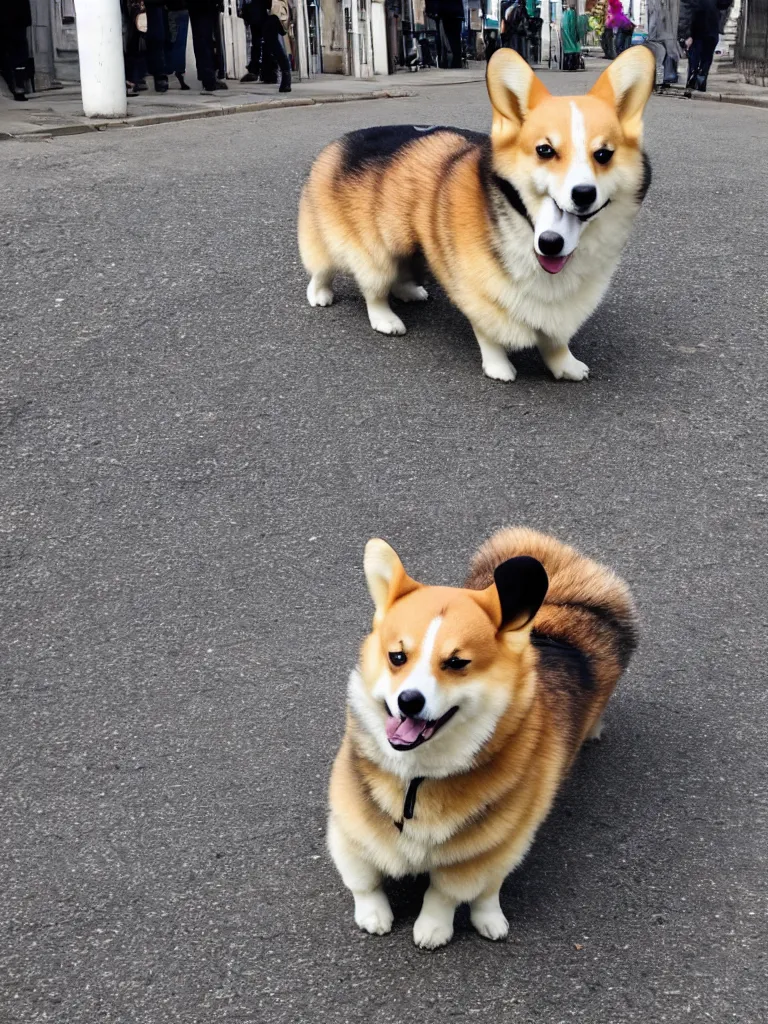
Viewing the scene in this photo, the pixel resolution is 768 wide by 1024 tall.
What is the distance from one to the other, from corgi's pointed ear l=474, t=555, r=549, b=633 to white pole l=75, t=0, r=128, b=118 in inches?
380

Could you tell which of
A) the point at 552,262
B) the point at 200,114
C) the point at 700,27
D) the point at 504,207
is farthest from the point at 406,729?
the point at 700,27

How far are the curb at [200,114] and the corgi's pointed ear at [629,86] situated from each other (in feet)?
21.9

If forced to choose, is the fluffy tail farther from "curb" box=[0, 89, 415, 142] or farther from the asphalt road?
"curb" box=[0, 89, 415, 142]

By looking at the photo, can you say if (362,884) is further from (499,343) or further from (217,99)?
(217,99)

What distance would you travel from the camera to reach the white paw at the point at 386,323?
21.5 feet

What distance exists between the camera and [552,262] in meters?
5.45

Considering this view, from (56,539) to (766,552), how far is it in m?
2.58

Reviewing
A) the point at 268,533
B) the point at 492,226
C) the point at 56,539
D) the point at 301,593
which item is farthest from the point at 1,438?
the point at 492,226

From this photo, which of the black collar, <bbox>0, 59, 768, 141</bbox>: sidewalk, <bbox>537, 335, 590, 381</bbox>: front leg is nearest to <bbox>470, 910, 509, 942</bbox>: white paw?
the black collar

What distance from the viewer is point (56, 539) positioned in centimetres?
491

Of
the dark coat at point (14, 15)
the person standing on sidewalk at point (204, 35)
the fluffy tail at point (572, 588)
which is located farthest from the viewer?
the person standing on sidewalk at point (204, 35)

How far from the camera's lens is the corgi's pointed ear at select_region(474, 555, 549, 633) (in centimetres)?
266

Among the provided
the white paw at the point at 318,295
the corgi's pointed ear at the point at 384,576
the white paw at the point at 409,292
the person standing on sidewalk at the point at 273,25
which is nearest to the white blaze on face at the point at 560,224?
the white paw at the point at 409,292

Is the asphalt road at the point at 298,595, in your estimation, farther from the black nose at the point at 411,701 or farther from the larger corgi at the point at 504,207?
the black nose at the point at 411,701
